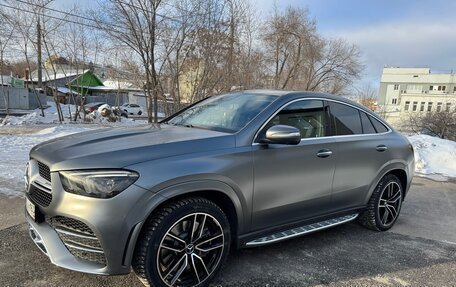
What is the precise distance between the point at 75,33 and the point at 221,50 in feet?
34.3

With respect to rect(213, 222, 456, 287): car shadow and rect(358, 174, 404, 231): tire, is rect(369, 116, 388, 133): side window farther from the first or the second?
rect(213, 222, 456, 287): car shadow

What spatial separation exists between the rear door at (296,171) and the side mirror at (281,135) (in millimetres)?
123

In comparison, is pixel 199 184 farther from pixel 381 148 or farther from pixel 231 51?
pixel 231 51

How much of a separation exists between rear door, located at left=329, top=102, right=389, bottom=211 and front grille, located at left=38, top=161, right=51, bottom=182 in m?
2.70

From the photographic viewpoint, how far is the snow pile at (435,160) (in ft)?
28.7

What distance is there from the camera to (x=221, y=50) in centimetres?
1374

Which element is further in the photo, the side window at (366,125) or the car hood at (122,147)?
the side window at (366,125)

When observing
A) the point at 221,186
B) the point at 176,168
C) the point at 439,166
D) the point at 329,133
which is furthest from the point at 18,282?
the point at 439,166

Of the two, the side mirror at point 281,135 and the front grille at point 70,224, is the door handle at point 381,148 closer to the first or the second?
the side mirror at point 281,135

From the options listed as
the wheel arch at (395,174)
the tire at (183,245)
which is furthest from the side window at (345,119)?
the tire at (183,245)

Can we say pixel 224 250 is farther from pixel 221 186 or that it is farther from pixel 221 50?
pixel 221 50

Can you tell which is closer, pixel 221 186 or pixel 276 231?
pixel 221 186

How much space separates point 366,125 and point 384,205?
3.45 ft

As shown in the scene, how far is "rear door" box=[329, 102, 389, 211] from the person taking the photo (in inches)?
153
